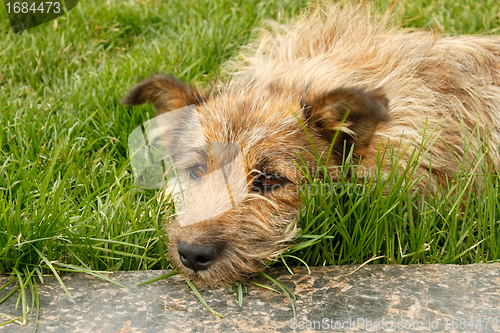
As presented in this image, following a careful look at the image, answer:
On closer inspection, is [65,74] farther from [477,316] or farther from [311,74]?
[477,316]

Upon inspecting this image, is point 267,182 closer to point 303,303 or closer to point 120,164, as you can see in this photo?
point 303,303

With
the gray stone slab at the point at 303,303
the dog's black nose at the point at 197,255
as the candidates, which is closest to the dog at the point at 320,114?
the dog's black nose at the point at 197,255

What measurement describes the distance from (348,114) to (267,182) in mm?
615

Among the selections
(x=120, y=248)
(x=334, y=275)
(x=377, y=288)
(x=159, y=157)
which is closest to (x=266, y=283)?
(x=334, y=275)

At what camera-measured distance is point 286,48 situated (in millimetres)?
4117

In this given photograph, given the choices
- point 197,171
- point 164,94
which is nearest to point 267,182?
point 197,171

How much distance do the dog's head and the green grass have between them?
0.19m

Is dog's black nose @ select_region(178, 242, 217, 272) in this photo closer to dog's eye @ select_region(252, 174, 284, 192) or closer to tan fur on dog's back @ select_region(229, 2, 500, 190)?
dog's eye @ select_region(252, 174, 284, 192)

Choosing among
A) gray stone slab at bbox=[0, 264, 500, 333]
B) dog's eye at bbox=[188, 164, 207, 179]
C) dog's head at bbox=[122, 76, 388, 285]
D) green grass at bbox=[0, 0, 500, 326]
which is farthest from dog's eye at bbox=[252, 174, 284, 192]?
gray stone slab at bbox=[0, 264, 500, 333]

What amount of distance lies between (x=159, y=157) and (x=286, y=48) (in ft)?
4.32

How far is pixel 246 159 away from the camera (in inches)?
121

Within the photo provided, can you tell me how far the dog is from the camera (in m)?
2.82

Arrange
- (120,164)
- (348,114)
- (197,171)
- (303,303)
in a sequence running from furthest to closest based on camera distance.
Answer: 1. (120,164)
2. (197,171)
3. (348,114)
4. (303,303)

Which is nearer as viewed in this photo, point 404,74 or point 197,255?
point 197,255
